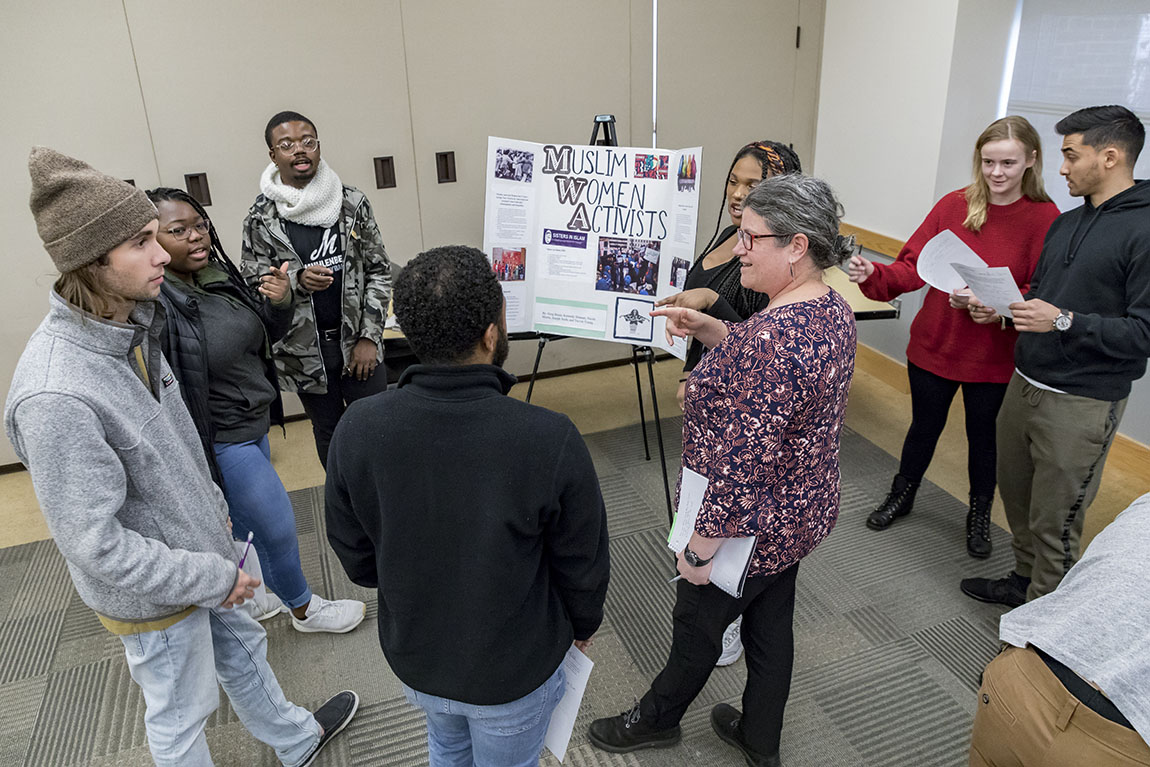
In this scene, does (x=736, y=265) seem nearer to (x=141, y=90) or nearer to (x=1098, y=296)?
(x=1098, y=296)

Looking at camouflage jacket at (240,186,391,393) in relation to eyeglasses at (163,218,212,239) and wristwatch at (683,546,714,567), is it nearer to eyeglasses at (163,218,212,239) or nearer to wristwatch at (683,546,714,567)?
eyeglasses at (163,218,212,239)

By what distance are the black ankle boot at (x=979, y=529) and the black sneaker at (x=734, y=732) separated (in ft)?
4.16

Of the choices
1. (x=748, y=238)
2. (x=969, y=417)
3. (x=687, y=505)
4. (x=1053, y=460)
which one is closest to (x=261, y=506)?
(x=687, y=505)

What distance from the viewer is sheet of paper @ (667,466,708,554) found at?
1512 mm

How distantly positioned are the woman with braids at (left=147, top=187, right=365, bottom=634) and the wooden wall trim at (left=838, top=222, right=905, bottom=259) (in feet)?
9.76

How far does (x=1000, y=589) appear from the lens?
→ 2469mm

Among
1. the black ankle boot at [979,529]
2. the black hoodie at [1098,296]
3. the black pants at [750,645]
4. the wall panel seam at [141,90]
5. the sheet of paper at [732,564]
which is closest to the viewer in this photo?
the sheet of paper at [732,564]

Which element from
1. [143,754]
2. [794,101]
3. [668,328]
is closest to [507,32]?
[794,101]

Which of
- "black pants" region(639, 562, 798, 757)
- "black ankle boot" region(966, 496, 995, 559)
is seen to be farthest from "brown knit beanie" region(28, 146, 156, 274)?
"black ankle boot" region(966, 496, 995, 559)

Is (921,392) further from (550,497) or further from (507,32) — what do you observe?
(507,32)

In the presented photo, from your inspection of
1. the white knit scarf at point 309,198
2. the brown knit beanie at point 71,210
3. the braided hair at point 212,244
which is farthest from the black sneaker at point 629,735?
the white knit scarf at point 309,198

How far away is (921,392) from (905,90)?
185cm

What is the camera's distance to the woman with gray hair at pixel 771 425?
1.38 m

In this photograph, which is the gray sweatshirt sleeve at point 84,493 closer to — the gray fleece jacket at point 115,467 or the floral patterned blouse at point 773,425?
the gray fleece jacket at point 115,467
